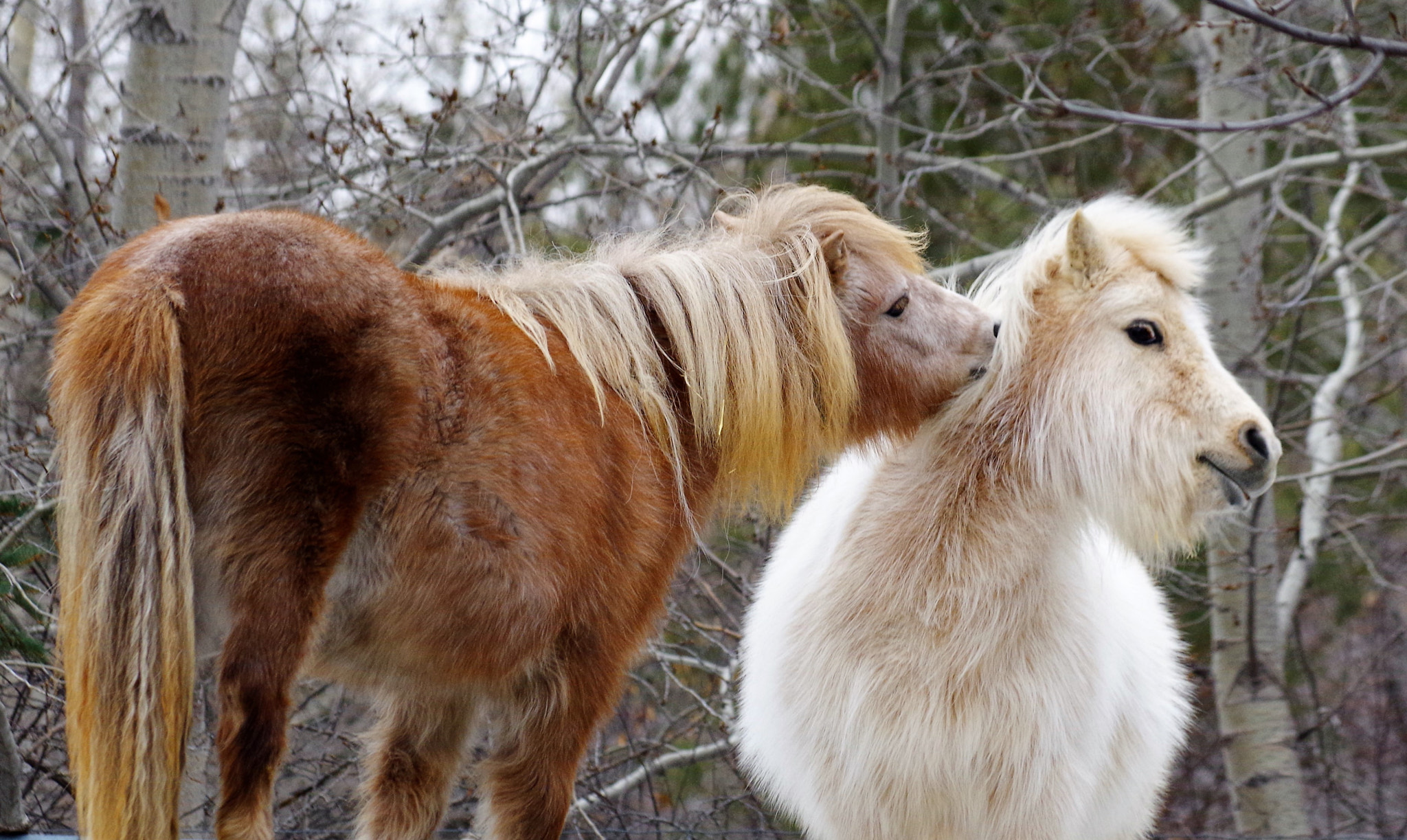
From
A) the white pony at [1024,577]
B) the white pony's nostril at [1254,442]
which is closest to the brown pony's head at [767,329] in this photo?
the white pony at [1024,577]

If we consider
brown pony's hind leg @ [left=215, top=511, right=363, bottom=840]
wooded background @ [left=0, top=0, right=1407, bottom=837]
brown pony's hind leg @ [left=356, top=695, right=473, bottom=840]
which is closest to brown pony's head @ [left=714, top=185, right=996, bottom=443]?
wooded background @ [left=0, top=0, right=1407, bottom=837]

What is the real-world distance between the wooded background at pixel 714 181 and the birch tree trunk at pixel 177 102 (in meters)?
0.01

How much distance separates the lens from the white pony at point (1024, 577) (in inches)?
100

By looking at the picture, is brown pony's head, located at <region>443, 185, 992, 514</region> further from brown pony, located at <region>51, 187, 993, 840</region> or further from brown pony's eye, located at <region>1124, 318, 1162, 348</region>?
brown pony's eye, located at <region>1124, 318, 1162, 348</region>

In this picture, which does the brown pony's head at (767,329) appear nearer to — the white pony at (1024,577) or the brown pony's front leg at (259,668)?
the white pony at (1024,577)

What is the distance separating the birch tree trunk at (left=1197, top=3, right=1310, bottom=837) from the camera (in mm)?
5375

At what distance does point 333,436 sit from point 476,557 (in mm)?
322

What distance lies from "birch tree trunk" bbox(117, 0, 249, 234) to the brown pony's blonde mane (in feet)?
4.94

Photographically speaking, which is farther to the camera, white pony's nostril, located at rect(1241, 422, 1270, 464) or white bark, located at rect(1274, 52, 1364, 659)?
white bark, located at rect(1274, 52, 1364, 659)

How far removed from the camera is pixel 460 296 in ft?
7.42

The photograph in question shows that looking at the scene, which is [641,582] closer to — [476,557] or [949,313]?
[476,557]

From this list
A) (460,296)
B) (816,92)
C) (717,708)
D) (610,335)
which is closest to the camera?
(460,296)

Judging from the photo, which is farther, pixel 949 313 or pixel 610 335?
pixel 949 313

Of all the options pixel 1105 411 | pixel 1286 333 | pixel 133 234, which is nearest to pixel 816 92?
pixel 1286 333
